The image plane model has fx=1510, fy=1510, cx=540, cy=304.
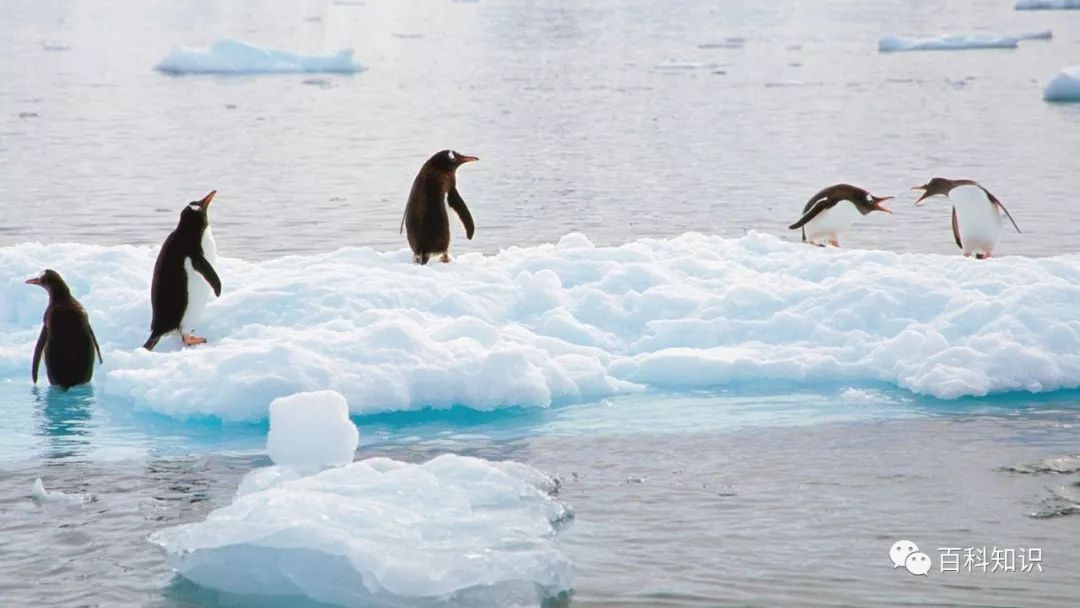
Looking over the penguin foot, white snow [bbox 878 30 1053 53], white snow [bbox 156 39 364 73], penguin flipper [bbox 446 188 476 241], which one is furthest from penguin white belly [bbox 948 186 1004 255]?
white snow [bbox 878 30 1053 53]

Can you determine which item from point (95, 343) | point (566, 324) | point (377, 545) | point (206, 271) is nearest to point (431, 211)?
point (566, 324)

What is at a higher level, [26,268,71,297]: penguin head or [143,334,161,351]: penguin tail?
[26,268,71,297]: penguin head

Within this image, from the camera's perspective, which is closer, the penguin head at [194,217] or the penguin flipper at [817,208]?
the penguin head at [194,217]

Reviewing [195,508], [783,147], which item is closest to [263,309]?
[195,508]

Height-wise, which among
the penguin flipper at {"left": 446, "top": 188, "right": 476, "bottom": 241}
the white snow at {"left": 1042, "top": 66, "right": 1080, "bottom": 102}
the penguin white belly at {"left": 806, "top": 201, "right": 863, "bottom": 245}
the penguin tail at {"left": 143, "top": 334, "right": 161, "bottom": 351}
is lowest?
the penguin tail at {"left": 143, "top": 334, "right": 161, "bottom": 351}

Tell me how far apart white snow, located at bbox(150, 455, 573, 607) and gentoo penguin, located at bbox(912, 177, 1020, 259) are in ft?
18.0

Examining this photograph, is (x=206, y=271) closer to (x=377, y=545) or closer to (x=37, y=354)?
(x=37, y=354)

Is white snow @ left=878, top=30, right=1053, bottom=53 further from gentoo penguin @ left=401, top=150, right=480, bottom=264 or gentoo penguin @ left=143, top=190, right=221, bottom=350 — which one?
gentoo penguin @ left=143, top=190, right=221, bottom=350

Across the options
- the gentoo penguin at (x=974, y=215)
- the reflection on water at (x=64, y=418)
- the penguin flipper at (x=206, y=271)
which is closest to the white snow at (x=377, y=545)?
the reflection on water at (x=64, y=418)

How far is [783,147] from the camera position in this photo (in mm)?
21625

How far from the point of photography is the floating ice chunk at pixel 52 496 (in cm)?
617

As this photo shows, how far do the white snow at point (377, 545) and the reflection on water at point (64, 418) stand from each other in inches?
62.6

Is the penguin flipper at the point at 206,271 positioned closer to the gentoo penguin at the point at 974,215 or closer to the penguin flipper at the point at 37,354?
the penguin flipper at the point at 37,354

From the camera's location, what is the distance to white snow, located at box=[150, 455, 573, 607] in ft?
16.5
